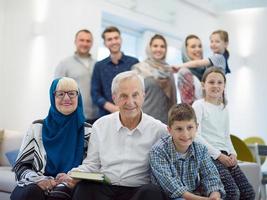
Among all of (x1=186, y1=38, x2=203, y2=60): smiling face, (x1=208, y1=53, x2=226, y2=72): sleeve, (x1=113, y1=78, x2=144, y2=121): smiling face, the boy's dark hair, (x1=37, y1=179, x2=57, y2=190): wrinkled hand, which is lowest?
(x1=37, y1=179, x2=57, y2=190): wrinkled hand

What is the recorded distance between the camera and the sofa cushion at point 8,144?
14.0 feet

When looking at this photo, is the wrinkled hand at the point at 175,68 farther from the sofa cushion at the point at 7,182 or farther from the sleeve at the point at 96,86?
the sofa cushion at the point at 7,182

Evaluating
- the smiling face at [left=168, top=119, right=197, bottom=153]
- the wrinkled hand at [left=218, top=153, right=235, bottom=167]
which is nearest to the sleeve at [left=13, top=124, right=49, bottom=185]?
the smiling face at [left=168, top=119, right=197, bottom=153]

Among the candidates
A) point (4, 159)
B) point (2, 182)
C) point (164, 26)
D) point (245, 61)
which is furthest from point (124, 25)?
point (2, 182)

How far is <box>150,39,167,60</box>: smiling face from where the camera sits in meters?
3.77

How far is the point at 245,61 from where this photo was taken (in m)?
7.34

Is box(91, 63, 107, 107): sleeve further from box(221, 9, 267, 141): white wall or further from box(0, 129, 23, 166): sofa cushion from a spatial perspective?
box(221, 9, 267, 141): white wall

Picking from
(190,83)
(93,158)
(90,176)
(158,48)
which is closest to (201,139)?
(93,158)

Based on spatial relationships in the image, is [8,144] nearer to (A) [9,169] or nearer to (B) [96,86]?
(A) [9,169]

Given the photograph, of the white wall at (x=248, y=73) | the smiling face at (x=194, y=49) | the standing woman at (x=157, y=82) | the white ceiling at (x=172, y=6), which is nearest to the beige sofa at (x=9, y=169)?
the standing woman at (x=157, y=82)

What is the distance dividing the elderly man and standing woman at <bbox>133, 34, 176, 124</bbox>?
1.26 m

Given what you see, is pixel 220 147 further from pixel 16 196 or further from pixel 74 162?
pixel 16 196

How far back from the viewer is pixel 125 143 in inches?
94.0

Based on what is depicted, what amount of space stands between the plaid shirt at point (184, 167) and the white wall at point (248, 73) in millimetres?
5015
